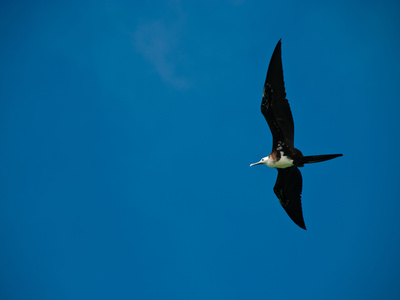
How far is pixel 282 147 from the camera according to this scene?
32.1 feet

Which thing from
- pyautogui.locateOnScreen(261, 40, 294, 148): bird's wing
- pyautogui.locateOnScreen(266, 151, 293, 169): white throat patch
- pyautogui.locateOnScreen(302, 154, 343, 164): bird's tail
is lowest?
pyautogui.locateOnScreen(302, 154, 343, 164): bird's tail

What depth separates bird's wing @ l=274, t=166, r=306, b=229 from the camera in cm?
1026

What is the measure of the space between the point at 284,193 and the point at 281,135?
1.99m

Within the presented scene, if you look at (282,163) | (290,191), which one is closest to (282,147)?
(282,163)

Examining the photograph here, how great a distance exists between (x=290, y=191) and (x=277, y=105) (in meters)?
2.77

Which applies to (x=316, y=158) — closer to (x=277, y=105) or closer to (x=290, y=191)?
(x=277, y=105)

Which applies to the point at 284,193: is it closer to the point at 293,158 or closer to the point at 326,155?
the point at 293,158

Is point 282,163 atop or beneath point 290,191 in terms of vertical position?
atop

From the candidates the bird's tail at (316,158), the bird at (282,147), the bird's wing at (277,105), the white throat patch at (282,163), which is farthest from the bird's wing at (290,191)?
the bird's wing at (277,105)

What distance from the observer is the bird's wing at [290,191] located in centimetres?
1026

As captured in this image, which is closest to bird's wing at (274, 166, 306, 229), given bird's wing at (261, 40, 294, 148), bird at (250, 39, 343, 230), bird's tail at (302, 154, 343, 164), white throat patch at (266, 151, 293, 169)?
bird at (250, 39, 343, 230)

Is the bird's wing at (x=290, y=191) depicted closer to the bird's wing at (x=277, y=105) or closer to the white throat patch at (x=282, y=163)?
the white throat patch at (x=282, y=163)

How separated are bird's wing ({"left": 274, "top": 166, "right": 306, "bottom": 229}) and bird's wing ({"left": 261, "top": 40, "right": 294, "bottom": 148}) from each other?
1080 mm

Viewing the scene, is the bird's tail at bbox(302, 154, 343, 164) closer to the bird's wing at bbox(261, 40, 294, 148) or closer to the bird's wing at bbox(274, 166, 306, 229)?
the bird's wing at bbox(261, 40, 294, 148)
